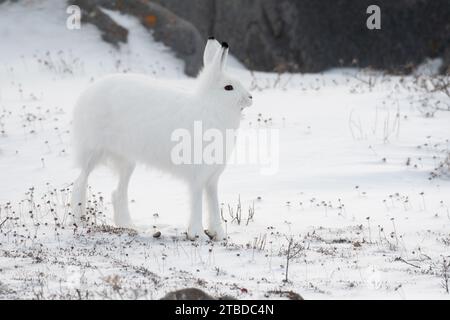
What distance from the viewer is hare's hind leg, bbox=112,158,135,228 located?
984 cm

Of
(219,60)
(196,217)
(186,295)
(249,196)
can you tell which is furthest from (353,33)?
(186,295)

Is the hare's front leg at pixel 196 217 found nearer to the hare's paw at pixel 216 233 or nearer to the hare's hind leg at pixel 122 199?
the hare's paw at pixel 216 233

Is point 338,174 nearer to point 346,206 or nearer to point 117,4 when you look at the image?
point 346,206

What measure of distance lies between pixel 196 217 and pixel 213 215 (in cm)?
30

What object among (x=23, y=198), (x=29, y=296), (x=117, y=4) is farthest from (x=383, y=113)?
(x=29, y=296)

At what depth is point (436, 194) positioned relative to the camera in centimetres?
1085

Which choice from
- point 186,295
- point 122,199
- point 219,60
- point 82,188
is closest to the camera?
point 186,295

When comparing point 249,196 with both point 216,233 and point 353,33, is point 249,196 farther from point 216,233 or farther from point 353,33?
point 353,33

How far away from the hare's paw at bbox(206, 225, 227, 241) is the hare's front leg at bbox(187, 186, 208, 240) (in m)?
0.13

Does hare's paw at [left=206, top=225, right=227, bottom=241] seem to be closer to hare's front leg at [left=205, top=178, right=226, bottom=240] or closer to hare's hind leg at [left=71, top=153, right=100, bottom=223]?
hare's front leg at [left=205, top=178, right=226, bottom=240]

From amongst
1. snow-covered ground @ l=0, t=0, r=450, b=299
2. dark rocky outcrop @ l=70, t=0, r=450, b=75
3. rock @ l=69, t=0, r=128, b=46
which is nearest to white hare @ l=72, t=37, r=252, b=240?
snow-covered ground @ l=0, t=0, r=450, b=299

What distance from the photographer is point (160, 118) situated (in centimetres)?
900

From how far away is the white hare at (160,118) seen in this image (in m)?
8.93

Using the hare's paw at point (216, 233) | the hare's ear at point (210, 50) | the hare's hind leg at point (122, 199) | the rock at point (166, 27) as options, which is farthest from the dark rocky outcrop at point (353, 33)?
the hare's paw at point (216, 233)
